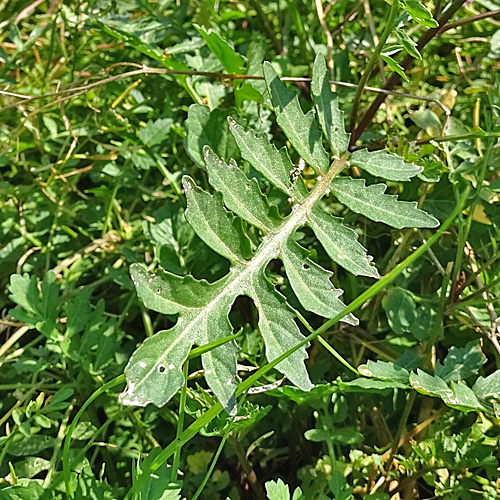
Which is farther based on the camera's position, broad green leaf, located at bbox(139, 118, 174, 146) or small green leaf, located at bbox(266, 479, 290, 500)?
broad green leaf, located at bbox(139, 118, 174, 146)

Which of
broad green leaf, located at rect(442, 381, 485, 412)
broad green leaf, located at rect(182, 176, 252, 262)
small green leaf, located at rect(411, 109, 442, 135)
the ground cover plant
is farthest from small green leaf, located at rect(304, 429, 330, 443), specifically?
small green leaf, located at rect(411, 109, 442, 135)

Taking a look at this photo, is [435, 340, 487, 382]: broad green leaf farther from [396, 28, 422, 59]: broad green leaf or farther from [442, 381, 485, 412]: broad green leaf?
[396, 28, 422, 59]: broad green leaf

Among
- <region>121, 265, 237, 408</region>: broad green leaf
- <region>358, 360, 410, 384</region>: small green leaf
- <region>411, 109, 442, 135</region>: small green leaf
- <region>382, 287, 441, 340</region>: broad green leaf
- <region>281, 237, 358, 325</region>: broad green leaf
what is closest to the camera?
<region>121, 265, 237, 408</region>: broad green leaf

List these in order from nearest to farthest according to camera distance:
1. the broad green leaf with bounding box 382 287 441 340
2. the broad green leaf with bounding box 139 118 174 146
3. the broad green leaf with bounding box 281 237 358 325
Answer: the broad green leaf with bounding box 281 237 358 325 < the broad green leaf with bounding box 382 287 441 340 < the broad green leaf with bounding box 139 118 174 146

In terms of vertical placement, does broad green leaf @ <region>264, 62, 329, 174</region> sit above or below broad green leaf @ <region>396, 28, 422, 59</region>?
below

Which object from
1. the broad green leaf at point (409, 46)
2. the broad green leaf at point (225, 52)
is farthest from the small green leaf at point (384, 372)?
the broad green leaf at point (225, 52)

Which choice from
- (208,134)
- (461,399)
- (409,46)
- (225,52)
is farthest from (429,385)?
(225,52)

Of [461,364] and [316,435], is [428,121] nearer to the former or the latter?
[461,364]

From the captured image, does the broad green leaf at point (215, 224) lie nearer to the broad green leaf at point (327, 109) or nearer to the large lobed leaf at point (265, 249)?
the large lobed leaf at point (265, 249)
